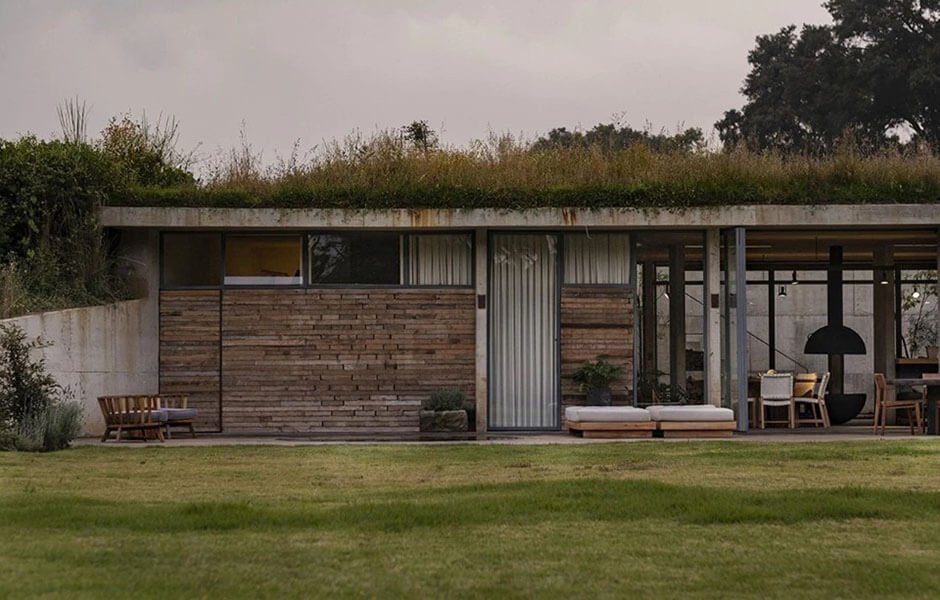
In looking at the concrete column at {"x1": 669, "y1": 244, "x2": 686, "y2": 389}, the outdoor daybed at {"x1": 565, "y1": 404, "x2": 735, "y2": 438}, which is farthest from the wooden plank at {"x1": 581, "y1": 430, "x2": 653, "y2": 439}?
the concrete column at {"x1": 669, "y1": 244, "x2": 686, "y2": 389}

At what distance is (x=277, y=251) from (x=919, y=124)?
99.2 feet

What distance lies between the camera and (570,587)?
7.84 m

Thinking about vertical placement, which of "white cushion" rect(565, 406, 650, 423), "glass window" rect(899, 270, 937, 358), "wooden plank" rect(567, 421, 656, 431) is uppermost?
"glass window" rect(899, 270, 937, 358)

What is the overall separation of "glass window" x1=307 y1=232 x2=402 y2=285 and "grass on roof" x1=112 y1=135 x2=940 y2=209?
761mm

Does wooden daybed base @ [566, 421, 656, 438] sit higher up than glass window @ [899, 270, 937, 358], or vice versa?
glass window @ [899, 270, 937, 358]

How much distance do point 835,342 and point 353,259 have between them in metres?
7.29

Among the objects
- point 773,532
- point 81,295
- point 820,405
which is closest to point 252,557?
point 773,532

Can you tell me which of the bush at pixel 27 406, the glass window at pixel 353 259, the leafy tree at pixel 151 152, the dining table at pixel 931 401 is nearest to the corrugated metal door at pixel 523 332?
the glass window at pixel 353 259

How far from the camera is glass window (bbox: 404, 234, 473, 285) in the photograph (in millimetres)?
20219

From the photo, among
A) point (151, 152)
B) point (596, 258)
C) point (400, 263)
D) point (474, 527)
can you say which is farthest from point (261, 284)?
point (474, 527)

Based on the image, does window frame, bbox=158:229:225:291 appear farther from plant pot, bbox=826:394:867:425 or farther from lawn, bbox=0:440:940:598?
plant pot, bbox=826:394:867:425

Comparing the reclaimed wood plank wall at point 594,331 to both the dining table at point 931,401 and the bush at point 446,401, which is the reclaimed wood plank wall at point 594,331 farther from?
the dining table at point 931,401

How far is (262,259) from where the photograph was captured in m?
20.3

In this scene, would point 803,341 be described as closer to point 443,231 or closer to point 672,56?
point 672,56
